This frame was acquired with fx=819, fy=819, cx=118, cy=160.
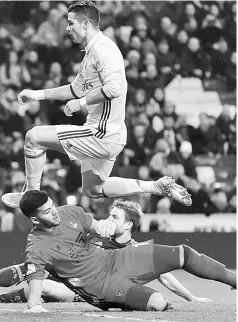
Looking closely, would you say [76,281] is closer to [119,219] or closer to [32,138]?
[119,219]

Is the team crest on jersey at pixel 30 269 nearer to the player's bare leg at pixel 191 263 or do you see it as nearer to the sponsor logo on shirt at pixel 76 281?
the sponsor logo on shirt at pixel 76 281

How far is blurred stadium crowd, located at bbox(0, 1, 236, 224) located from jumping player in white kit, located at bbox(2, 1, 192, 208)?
3049mm

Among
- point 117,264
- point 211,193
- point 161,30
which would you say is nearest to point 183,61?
point 161,30

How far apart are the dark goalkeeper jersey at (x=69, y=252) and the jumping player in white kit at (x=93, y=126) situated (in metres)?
0.95

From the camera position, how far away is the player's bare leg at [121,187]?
22.2 feet

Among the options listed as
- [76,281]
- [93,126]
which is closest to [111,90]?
[93,126]

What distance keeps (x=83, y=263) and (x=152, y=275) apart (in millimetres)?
488

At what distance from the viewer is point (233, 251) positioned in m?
9.87

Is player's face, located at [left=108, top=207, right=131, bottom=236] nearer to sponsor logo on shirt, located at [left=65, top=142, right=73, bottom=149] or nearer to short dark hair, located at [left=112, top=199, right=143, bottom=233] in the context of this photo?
short dark hair, located at [left=112, top=199, right=143, bottom=233]

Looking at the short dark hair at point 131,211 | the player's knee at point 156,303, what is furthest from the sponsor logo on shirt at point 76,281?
the short dark hair at point 131,211

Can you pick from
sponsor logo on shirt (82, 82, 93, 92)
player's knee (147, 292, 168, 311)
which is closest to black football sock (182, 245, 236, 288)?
player's knee (147, 292, 168, 311)

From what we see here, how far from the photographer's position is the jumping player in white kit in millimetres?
6336

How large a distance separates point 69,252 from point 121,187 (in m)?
1.34

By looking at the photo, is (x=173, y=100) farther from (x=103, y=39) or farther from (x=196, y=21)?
(x=103, y=39)
